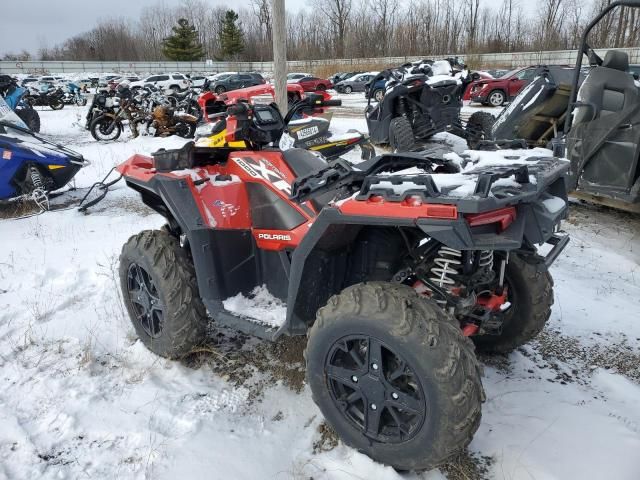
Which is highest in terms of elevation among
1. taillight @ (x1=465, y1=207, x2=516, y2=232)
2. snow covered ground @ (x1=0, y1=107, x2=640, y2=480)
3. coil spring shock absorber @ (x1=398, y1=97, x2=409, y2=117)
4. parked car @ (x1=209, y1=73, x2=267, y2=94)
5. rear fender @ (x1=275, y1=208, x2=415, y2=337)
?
parked car @ (x1=209, y1=73, x2=267, y2=94)

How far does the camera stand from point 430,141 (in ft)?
27.6

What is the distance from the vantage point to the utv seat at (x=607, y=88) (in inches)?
197

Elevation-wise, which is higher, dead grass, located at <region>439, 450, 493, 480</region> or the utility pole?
the utility pole

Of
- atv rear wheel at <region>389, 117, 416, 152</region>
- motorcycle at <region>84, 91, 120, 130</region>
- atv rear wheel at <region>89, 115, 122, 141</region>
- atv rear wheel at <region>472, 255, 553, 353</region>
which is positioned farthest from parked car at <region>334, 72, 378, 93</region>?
atv rear wheel at <region>472, 255, 553, 353</region>

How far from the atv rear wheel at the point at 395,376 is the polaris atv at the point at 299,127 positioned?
161 centimetres

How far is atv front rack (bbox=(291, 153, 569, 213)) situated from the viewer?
1651 millimetres

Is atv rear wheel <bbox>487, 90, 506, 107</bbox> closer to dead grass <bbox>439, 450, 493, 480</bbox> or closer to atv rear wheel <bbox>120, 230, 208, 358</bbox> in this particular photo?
atv rear wheel <bbox>120, 230, 208, 358</bbox>

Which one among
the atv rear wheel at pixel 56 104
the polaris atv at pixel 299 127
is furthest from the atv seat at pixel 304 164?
the atv rear wheel at pixel 56 104

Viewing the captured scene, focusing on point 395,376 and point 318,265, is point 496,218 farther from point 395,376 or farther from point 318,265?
Result: point 318,265

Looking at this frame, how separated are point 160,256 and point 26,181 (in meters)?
4.90

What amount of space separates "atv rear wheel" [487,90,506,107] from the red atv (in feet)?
56.9

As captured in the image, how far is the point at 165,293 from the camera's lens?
2.92 m

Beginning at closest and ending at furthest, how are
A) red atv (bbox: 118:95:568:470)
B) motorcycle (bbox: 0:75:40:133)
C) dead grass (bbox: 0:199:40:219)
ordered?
red atv (bbox: 118:95:568:470) < dead grass (bbox: 0:199:40:219) < motorcycle (bbox: 0:75:40:133)

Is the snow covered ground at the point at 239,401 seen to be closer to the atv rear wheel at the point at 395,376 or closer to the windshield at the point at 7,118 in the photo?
the atv rear wheel at the point at 395,376
